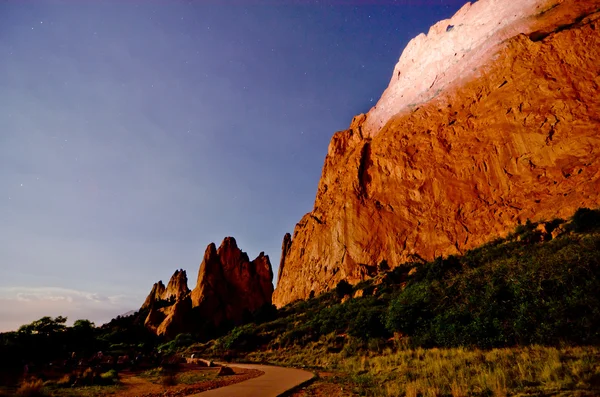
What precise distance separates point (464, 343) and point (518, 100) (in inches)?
1687

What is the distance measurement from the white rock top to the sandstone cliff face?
29.2 inches

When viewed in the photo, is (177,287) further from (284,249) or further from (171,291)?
(284,249)

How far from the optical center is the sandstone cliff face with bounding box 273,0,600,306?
1497 inches

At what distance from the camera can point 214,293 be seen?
270 feet

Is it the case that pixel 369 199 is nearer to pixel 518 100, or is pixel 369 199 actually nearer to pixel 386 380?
pixel 518 100

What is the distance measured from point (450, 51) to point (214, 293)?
269ft

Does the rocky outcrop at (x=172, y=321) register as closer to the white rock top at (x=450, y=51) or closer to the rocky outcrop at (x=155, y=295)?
the rocky outcrop at (x=155, y=295)

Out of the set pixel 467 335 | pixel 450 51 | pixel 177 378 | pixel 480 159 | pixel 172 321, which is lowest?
pixel 177 378

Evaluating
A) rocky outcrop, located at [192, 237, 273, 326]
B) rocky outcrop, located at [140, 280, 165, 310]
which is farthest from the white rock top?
rocky outcrop, located at [140, 280, 165, 310]

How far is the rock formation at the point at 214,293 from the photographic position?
7012 cm

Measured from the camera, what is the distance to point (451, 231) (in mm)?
45750

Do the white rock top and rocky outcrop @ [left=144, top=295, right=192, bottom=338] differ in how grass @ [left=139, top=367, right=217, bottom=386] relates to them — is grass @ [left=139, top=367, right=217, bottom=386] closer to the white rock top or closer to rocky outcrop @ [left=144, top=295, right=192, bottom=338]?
rocky outcrop @ [left=144, top=295, right=192, bottom=338]

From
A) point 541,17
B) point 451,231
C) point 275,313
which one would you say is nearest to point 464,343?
point 451,231

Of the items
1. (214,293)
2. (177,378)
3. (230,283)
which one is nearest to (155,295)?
(230,283)
